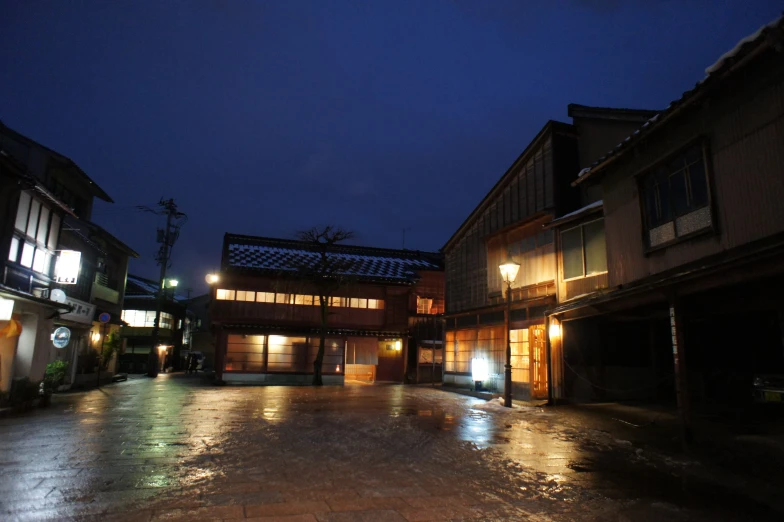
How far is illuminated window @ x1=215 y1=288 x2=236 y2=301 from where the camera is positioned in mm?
30734

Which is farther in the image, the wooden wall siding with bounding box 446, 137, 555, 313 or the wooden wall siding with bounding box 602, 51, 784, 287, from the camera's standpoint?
the wooden wall siding with bounding box 446, 137, 555, 313

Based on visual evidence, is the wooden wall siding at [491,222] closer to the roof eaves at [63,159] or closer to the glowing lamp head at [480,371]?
the glowing lamp head at [480,371]

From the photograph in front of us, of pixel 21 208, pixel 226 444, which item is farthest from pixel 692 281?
pixel 21 208

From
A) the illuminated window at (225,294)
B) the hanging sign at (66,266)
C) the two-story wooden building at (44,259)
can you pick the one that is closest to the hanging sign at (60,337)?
the two-story wooden building at (44,259)

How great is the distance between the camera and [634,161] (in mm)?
12336

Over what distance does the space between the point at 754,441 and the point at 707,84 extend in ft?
22.4

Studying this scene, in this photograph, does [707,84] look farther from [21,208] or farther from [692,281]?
[21,208]

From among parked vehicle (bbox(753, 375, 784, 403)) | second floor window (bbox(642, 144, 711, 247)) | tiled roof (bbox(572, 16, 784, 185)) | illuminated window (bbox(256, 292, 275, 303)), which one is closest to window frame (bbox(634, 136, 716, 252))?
second floor window (bbox(642, 144, 711, 247))

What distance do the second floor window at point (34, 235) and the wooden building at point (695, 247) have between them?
17866 millimetres

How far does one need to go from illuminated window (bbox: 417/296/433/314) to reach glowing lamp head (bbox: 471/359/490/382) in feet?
47.2

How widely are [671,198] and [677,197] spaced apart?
0.48 feet

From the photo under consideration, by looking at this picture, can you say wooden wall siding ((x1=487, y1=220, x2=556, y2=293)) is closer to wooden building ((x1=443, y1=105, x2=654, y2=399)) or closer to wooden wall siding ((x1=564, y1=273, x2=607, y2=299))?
wooden building ((x1=443, y1=105, x2=654, y2=399))

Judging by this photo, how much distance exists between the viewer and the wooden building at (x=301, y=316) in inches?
1198

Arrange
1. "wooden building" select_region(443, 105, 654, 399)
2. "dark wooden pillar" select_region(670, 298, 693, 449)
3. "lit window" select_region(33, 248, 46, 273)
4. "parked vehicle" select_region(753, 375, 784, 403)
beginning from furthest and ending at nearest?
"wooden building" select_region(443, 105, 654, 399) → "lit window" select_region(33, 248, 46, 273) → "parked vehicle" select_region(753, 375, 784, 403) → "dark wooden pillar" select_region(670, 298, 693, 449)
